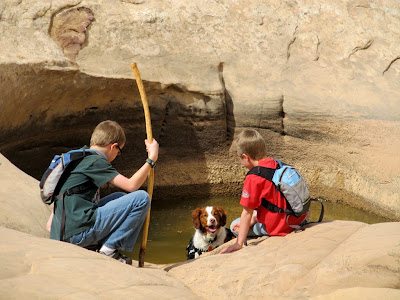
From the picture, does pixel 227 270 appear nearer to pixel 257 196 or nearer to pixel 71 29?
pixel 257 196

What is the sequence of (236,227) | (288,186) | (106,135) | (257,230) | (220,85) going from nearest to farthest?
(106,135) < (288,186) < (257,230) < (236,227) < (220,85)

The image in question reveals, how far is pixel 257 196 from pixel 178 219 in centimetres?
283

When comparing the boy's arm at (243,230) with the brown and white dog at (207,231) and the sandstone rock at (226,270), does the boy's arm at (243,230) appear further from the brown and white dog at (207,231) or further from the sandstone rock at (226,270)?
the brown and white dog at (207,231)

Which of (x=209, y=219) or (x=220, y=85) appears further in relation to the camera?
(x=220, y=85)

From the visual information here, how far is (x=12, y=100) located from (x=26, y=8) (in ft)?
4.07

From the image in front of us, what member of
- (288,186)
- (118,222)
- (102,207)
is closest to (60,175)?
(102,207)

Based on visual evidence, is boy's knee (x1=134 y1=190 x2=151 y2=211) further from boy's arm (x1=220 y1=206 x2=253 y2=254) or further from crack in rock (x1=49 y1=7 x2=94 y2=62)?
crack in rock (x1=49 y1=7 x2=94 y2=62)

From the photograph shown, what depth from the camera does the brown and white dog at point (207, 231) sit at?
5.94 metres

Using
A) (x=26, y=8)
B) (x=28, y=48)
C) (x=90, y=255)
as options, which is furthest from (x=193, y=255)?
(x=26, y=8)

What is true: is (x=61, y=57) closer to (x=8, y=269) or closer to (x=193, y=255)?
(x=193, y=255)

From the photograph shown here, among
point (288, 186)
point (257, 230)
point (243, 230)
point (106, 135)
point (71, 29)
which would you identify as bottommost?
point (257, 230)

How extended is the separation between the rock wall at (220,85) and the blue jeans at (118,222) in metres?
2.97

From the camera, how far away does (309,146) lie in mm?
8188

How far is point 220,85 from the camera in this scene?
791cm
